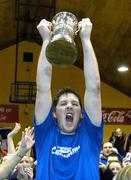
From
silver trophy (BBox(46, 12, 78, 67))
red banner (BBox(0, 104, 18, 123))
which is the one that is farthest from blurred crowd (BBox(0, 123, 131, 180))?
red banner (BBox(0, 104, 18, 123))

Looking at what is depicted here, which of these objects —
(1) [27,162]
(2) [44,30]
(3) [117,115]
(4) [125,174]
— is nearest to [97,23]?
(3) [117,115]

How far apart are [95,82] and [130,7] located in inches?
272

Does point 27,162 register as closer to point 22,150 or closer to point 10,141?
point 10,141

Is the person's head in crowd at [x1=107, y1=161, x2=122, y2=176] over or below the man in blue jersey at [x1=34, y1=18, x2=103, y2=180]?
below

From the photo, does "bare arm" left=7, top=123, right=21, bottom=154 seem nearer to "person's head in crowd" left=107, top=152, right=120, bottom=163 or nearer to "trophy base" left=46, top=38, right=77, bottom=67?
"person's head in crowd" left=107, top=152, right=120, bottom=163

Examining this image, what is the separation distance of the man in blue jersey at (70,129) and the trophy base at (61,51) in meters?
0.07

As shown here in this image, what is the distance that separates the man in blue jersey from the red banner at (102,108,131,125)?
9870mm

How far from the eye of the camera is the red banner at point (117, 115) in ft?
40.1

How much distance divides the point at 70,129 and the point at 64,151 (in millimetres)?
115

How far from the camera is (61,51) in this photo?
227 centimetres

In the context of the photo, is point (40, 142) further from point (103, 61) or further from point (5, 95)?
point (5, 95)

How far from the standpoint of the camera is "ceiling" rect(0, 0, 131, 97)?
30.1 feet

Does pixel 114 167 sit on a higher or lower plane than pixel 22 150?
lower

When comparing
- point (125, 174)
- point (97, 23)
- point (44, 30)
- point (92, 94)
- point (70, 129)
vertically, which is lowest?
point (125, 174)
